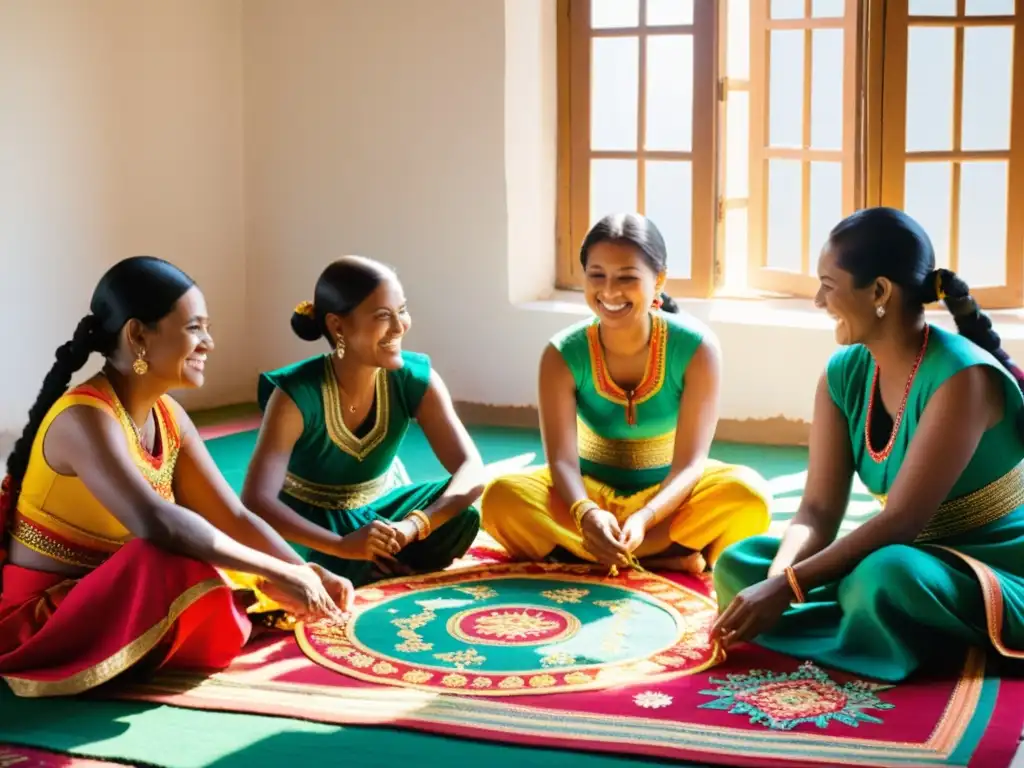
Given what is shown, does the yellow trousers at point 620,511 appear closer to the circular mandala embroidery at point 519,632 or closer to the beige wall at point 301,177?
the circular mandala embroidery at point 519,632

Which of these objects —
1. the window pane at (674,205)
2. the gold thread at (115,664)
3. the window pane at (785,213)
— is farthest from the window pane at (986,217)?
the gold thread at (115,664)

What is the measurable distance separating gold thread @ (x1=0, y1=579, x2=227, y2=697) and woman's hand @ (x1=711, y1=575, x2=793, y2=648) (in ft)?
3.74

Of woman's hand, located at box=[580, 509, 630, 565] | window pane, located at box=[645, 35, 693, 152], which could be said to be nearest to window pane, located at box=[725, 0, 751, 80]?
window pane, located at box=[645, 35, 693, 152]

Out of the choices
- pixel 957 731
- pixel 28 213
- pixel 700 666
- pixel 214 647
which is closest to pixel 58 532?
pixel 214 647

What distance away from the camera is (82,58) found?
6.15m

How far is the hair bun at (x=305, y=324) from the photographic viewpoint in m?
4.14

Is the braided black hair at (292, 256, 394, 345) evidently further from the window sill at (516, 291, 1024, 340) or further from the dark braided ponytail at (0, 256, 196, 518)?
the window sill at (516, 291, 1024, 340)

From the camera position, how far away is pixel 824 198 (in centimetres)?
639

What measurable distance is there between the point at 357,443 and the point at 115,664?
1.15 meters

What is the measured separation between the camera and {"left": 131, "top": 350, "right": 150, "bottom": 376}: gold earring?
3.43 metres

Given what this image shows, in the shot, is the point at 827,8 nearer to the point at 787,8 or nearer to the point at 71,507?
the point at 787,8

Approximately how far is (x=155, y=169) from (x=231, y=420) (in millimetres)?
1120

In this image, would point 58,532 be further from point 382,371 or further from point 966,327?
point 966,327

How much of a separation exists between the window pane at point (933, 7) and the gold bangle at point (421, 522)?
3.10 metres
